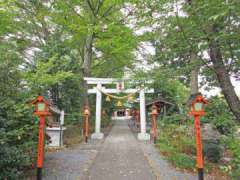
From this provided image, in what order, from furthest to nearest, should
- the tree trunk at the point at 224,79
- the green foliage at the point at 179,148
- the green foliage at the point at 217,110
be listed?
the green foliage at the point at 217,110 < the green foliage at the point at 179,148 < the tree trunk at the point at 224,79

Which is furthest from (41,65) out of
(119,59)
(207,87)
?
(119,59)

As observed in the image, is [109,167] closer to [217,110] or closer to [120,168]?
[120,168]

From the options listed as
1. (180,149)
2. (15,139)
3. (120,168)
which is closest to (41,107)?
(15,139)

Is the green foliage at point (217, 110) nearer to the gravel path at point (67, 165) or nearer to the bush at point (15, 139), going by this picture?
the gravel path at point (67, 165)

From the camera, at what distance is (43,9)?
37.7ft

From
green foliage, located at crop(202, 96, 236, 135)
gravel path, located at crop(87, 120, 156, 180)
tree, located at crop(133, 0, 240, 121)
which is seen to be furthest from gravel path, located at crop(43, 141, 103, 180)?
green foliage, located at crop(202, 96, 236, 135)

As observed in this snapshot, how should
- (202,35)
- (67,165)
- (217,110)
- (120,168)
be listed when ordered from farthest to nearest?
(217,110), (67,165), (120,168), (202,35)

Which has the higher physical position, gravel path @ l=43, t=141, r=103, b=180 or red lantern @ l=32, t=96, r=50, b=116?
red lantern @ l=32, t=96, r=50, b=116

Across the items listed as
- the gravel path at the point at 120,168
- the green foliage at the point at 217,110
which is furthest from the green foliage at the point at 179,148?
the green foliage at the point at 217,110

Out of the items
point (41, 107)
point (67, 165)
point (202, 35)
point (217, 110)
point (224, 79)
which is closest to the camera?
point (202, 35)

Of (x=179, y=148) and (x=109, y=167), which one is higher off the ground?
(x=179, y=148)

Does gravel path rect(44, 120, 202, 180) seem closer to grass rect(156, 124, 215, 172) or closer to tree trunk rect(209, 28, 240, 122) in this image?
grass rect(156, 124, 215, 172)

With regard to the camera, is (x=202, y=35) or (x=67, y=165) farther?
(x=67, y=165)

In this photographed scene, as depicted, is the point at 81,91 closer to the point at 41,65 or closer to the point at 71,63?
the point at 71,63
